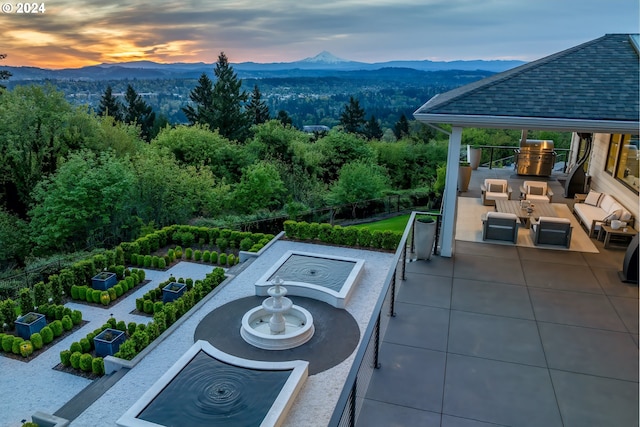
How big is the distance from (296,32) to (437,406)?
4547 centimetres

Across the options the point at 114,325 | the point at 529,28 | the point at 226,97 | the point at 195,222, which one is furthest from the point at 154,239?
the point at 226,97

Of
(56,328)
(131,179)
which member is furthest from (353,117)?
(56,328)

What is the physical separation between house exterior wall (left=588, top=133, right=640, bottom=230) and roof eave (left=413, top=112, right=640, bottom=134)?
10.9 ft

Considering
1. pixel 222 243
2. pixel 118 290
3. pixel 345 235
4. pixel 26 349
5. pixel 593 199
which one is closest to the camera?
pixel 26 349

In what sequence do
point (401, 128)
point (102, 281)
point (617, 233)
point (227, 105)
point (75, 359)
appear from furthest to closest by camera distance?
point (401, 128), point (227, 105), point (102, 281), point (75, 359), point (617, 233)

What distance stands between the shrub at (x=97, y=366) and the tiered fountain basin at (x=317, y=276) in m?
3.99

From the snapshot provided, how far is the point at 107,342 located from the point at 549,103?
35.0ft

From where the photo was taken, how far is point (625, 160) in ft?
36.0

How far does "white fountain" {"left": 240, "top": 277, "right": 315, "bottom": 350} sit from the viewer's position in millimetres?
9305

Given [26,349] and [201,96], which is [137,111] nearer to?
[201,96]

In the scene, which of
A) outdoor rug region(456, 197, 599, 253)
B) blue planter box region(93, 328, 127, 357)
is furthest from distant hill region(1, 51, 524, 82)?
blue planter box region(93, 328, 127, 357)

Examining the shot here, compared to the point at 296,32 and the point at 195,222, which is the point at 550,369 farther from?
the point at 296,32

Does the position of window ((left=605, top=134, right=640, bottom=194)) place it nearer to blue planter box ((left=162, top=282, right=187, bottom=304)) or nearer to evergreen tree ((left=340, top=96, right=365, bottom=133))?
blue planter box ((left=162, top=282, right=187, bottom=304))

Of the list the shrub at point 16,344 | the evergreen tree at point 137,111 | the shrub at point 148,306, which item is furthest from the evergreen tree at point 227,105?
the shrub at point 16,344
